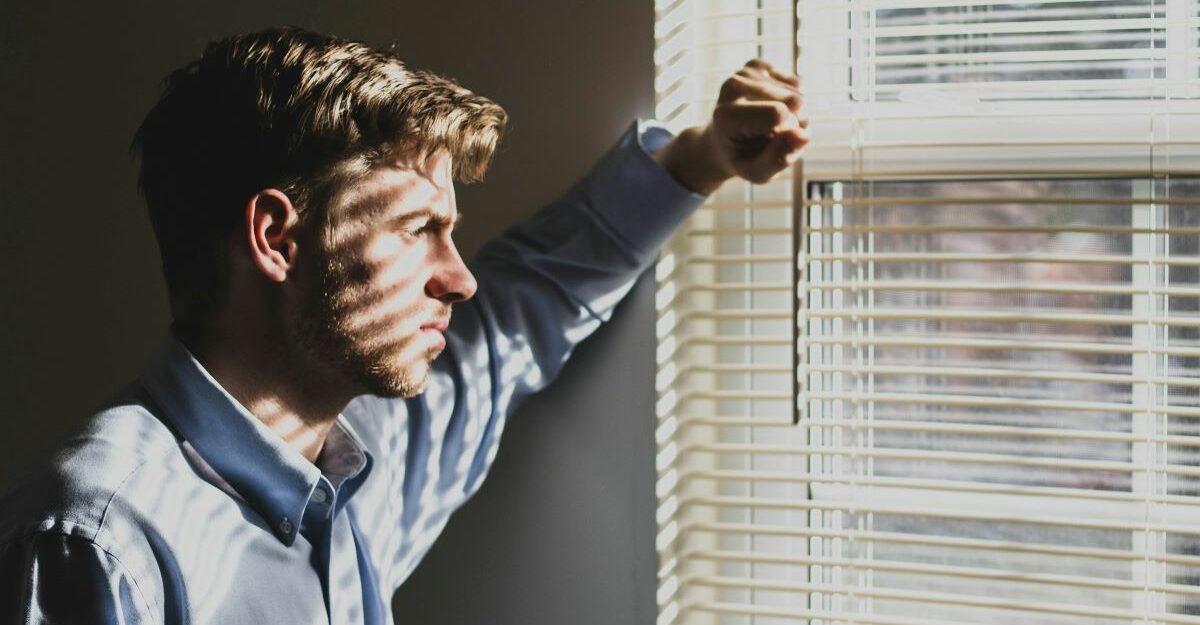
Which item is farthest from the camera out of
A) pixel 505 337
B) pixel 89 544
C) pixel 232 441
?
pixel 505 337

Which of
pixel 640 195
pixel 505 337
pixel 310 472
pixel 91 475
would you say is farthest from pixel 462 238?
pixel 91 475

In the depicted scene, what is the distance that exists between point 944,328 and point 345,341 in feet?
2.32

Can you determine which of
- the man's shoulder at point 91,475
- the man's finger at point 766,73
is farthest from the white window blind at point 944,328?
the man's shoulder at point 91,475

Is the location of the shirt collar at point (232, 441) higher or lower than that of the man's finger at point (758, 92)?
lower

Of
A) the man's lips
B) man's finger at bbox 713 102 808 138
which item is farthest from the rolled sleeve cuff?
the man's lips

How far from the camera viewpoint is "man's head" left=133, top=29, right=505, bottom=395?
1255 mm

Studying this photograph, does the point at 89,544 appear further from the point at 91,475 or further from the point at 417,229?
the point at 417,229

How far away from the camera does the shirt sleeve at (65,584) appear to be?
41.6 inches

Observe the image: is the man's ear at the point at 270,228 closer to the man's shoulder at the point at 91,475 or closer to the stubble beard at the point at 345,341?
the stubble beard at the point at 345,341

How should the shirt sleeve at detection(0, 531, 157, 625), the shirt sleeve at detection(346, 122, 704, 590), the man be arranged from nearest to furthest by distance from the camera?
the shirt sleeve at detection(0, 531, 157, 625) → the man → the shirt sleeve at detection(346, 122, 704, 590)

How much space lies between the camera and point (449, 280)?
4.29ft

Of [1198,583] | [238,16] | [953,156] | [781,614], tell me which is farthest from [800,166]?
[238,16]

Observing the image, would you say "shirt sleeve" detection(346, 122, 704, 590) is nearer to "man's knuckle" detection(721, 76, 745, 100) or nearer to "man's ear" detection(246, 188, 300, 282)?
"man's knuckle" detection(721, 76, 745, 100)

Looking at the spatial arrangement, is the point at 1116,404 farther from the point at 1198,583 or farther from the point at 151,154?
the point at 151,154
